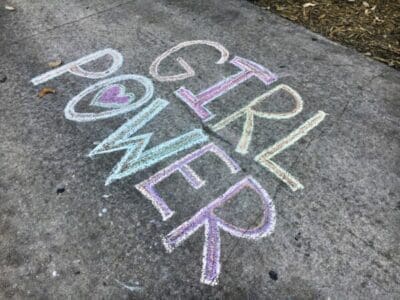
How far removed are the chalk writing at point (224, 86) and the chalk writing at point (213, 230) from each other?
85 cm

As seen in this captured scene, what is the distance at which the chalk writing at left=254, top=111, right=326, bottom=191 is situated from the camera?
8.91 ft

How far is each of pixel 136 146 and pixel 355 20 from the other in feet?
9.16

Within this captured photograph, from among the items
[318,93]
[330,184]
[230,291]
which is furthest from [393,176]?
[230,291]

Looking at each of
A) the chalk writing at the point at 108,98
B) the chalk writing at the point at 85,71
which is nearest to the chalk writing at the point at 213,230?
the chalk writing at the point at 108,98

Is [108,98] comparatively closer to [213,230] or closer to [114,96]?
[114,96]

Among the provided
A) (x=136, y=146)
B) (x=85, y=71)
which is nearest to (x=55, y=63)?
(x=85, y=71)

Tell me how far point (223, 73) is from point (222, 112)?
21.5 inches

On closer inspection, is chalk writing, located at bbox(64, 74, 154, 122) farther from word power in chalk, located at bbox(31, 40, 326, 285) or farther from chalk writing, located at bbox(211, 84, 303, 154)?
chalk writing, located at bbox(211, 84, 303, 154)

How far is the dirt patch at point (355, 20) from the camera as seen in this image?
3887mm

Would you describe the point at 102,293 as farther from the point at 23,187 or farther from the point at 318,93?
the point at 318,93

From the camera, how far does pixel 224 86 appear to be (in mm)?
3459

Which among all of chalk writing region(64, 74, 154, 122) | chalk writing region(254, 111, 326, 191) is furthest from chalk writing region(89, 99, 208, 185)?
chalk writing region(254, 111, 326, 191)

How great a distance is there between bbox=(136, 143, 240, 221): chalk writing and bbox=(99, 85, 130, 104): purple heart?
85cm

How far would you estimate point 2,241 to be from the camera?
8.11ft
